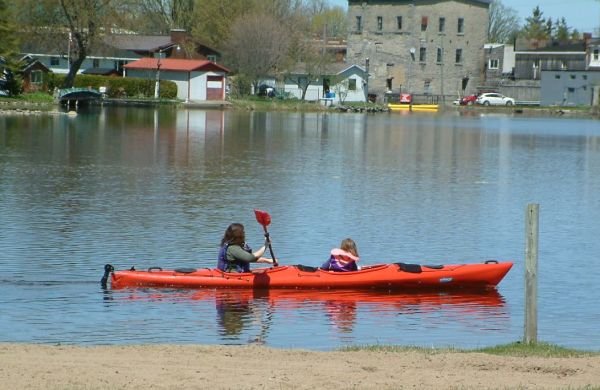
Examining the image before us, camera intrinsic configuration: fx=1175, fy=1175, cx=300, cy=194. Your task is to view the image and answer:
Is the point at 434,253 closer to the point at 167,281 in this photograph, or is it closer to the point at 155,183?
the point at 167,281

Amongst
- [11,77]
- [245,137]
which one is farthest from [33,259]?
[11,77]

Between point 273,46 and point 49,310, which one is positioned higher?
point 273,46

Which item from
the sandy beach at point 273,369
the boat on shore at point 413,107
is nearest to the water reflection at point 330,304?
the sandy beach at point 273,369

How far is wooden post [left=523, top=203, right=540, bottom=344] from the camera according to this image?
43.1 feet

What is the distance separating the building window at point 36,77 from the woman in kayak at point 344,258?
2836 inches

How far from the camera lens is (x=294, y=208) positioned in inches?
1225

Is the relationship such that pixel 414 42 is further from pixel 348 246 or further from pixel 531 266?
pixel 531 266

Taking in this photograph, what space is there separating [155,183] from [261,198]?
4838 millimetres

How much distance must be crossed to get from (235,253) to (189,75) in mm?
76322

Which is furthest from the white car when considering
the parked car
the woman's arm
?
the woman's arm

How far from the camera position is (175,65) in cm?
9438

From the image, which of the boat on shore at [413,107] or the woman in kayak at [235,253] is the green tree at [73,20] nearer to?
the boat on shore at [413,107]

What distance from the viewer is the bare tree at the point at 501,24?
151500 mm

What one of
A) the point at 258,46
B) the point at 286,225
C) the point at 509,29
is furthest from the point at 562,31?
the point at 286,225
